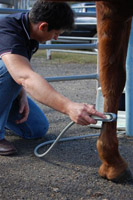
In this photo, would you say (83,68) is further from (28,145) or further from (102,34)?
(102,34)

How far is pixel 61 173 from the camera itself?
1.65 metres

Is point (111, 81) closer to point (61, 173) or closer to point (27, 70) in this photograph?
point (27, 70)

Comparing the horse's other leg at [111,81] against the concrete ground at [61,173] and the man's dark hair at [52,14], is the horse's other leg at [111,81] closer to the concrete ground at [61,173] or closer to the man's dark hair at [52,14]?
the concrete ground at [61,173]

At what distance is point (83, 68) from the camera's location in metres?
5.85

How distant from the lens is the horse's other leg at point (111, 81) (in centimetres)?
148

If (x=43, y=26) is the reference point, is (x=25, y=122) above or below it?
below

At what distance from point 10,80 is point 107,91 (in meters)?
0.55

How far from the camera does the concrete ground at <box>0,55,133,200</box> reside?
4.66ft

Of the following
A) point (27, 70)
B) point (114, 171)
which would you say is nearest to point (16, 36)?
point (27, 70)

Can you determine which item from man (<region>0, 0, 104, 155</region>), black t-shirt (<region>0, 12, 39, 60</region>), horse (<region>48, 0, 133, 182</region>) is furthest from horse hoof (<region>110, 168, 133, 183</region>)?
black t-shirt (<region>0, 12, 39, 60</region>)

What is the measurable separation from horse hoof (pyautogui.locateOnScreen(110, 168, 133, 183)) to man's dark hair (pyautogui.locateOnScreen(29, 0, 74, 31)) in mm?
760

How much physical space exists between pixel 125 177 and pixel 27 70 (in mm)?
649

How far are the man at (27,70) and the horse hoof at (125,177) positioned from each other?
0.37m

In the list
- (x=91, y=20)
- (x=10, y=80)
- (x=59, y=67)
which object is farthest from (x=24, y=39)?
(x=91, y=20)
